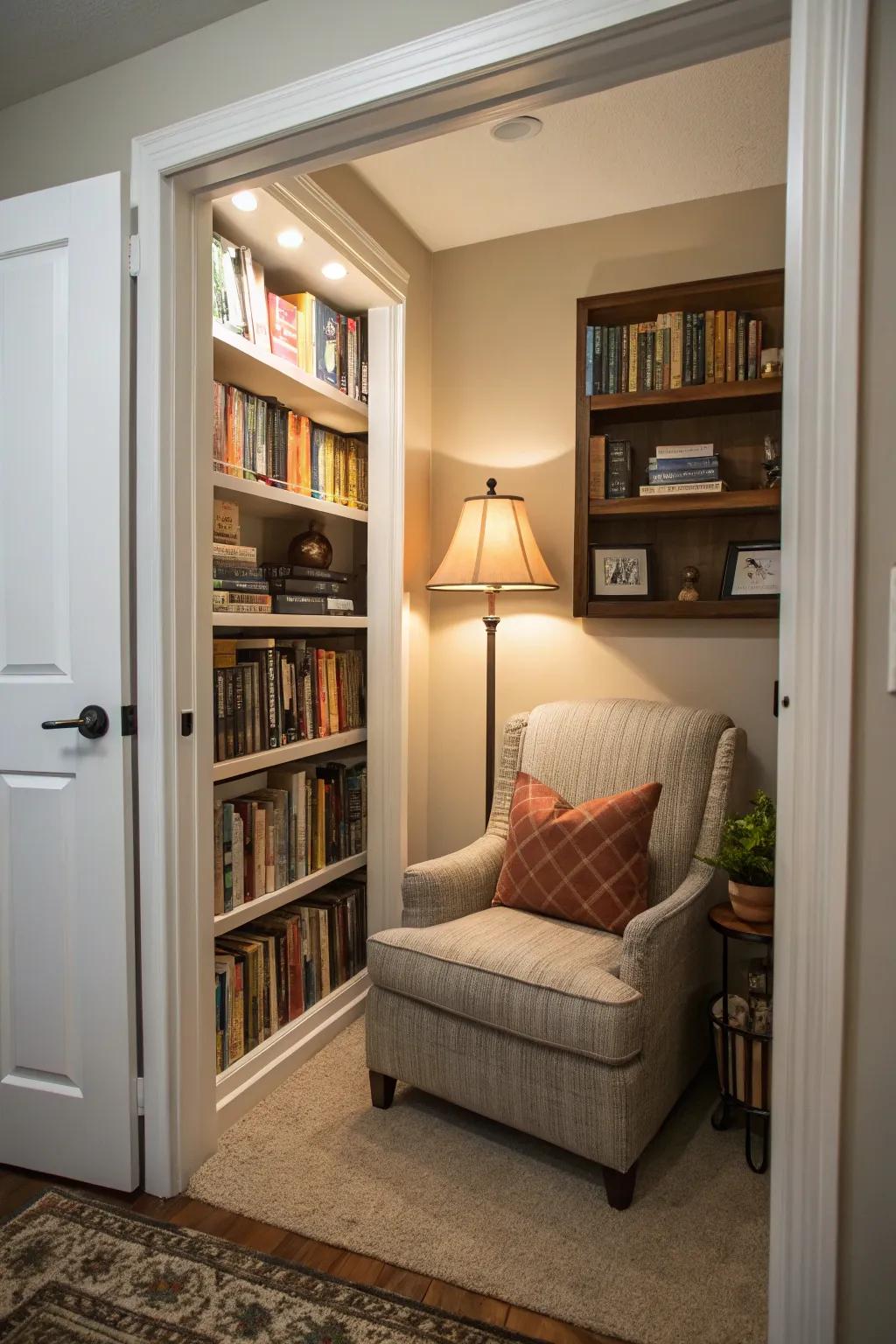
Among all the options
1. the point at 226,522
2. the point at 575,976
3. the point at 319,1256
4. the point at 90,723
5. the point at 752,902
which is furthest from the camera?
the point at 226,522

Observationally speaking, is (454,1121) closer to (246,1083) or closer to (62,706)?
(246,1083)

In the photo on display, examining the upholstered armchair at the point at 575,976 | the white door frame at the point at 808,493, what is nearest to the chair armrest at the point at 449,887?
the upholstered armchair at the point at 575,976

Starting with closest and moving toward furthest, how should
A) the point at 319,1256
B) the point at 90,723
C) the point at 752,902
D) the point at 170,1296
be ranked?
1. the point at 170,1296
2. the point at 319,1256
3. the point at 90,723
4. the point at 752,902

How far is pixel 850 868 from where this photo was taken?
3.72 feet

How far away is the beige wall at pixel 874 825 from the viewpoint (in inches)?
43.3

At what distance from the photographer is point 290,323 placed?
242 cm

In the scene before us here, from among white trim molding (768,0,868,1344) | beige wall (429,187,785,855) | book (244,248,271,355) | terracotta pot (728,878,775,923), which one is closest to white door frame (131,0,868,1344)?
white trim molding (768,0,868,1344)

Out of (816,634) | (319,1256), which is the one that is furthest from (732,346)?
(319,1256)

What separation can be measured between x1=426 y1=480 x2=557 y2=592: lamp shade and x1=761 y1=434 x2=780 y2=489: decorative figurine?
720 millimetres

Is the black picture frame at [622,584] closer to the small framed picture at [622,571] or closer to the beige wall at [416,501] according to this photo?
the small framed picture at [622,571]

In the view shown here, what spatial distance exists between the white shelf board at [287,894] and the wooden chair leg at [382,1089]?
51 centimetres

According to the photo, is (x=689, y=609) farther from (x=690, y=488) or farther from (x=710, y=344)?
(x=710, y=344)

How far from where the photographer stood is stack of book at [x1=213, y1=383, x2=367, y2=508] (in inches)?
87.3

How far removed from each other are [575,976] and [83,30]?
2257mm
